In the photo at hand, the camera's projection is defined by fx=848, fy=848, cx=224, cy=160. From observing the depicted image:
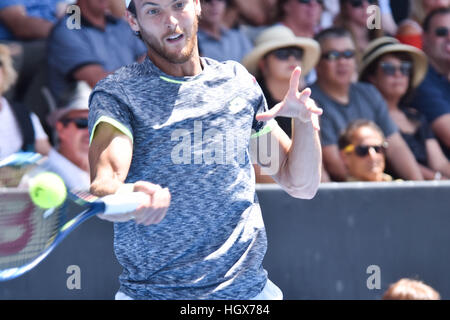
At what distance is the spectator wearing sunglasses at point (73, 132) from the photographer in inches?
192

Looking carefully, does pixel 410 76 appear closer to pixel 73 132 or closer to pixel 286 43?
pixel 286 43

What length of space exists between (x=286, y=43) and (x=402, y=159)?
108cm

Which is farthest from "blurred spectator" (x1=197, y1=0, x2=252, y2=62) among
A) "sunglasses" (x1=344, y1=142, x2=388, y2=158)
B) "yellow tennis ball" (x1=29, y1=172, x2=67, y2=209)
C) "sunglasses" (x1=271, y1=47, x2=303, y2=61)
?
"yellow tennis ball" (x1=29, y1=172, x2=67, y2=209)

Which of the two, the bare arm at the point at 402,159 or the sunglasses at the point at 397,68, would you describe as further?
the sunglasses at the point at 397,68

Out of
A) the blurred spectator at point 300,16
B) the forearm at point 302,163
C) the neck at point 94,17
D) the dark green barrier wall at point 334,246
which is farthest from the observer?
the blurred spectator at point 300,16

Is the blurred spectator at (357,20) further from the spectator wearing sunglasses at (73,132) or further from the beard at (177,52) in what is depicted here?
the beard at (177,52)

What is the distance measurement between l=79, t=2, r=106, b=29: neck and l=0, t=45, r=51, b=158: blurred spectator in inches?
21.3

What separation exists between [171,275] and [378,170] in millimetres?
3090

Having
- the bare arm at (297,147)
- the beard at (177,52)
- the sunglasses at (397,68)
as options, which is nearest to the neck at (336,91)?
the sunglasses at (397,68)

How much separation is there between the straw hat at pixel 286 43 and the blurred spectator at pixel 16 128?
1.49 meters

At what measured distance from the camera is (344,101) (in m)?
5.58

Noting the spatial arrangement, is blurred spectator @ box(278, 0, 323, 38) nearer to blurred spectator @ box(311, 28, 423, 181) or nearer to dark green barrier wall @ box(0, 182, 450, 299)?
blurred spectator @ box(311, 28, 423, 181)
